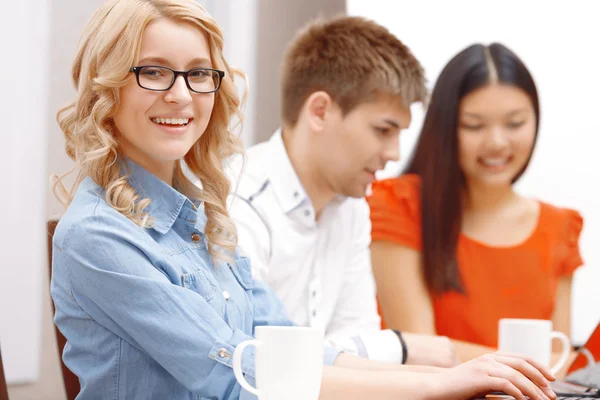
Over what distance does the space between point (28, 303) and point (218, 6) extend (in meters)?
1.33

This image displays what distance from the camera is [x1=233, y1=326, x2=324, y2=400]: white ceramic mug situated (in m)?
0.80

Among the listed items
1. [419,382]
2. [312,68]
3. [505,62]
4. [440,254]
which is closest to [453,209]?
[440,254]

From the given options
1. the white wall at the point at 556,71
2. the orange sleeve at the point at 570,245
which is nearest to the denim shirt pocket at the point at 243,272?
the orange sleeve at the point at 570,245

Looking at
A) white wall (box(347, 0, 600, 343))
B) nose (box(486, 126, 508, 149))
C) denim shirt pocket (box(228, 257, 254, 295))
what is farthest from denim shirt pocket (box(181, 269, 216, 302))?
white wall (box(347, 0, 600, 343))

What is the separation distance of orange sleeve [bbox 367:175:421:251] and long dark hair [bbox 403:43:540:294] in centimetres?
2

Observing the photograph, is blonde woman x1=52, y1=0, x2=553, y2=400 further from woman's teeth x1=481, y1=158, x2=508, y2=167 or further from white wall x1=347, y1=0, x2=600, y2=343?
white wall x1=347, y1=0, x2=600, y2=343

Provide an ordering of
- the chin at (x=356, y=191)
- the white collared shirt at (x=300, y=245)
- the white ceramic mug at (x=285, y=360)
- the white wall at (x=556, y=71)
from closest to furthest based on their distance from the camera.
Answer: the white ceramic mug at (x=285, y=360)
the white collared shirt at (x=300, y=245)
the chin at (x=356, y=191)
the white wall at (x=556, y=71)

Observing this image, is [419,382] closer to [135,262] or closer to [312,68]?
[135,262]

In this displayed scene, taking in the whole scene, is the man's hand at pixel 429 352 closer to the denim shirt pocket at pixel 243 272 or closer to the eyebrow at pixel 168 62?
the denim shirt pocket at pixel 243 272

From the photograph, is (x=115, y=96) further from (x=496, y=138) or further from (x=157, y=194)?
(x=496, y=138)

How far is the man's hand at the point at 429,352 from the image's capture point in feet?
4.32

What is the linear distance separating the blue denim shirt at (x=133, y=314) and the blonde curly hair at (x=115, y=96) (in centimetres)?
3

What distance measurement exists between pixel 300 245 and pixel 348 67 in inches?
18.0

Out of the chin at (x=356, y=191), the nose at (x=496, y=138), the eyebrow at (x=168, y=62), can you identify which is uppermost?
the eyebrow at (x=168, y=62)
